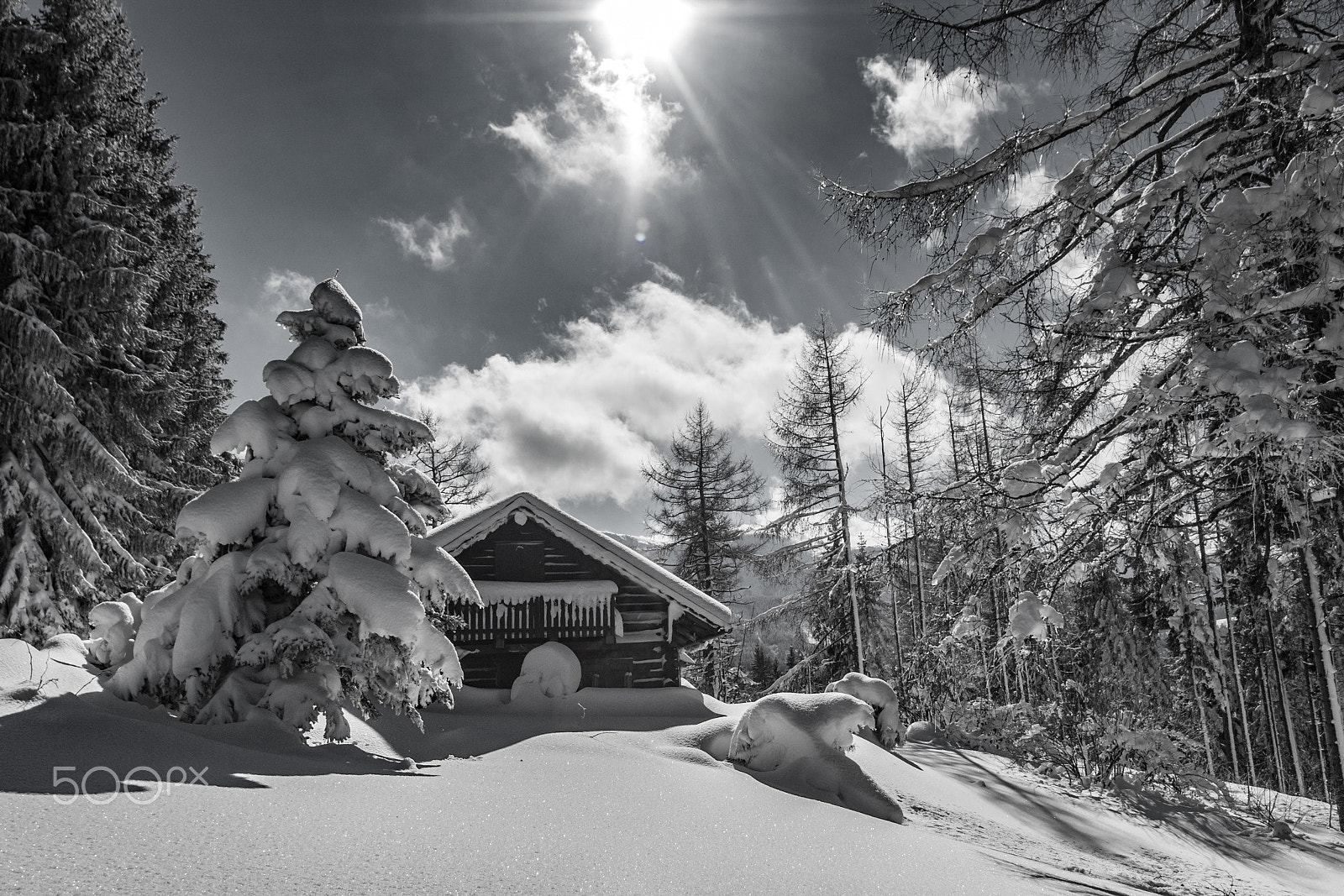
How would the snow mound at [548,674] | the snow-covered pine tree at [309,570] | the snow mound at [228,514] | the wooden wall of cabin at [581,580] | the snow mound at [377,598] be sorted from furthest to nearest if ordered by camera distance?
1. the wooden wall of cabin at [581,580]
2. the snow mound at [548,674]
3. the snow mound at [228,514]
4. the snow mound at [377,598]
5. the snow-covered pine tree at [309,570]

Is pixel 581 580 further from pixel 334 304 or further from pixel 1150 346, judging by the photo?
pixel 1150 346

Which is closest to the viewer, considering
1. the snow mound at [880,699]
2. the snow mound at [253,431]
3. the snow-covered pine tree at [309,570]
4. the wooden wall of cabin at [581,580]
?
the snow-covered pine tree at [309,570]

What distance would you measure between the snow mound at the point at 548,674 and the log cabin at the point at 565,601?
3.94ft

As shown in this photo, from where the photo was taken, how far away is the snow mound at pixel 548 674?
1261cm

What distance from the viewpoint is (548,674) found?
507 inches

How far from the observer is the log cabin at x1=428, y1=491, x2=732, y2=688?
1442 cm

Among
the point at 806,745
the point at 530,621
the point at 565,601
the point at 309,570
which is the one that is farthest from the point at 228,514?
the point at 565,601

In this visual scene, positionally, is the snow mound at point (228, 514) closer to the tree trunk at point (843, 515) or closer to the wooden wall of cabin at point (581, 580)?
the wooden wall of cabin at point (581, 580)

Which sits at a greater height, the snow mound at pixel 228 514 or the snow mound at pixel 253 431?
the snow mound at pixel 253 431

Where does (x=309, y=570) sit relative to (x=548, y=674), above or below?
above

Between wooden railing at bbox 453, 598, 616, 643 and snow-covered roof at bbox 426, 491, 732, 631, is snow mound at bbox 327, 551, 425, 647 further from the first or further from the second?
snow-covered roof at bbox 426, 491, 732, 631

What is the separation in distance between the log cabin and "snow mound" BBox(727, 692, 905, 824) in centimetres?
632

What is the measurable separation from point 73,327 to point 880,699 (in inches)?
743

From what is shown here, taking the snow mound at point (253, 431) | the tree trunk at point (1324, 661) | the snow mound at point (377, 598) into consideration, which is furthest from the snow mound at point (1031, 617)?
the snow mound at point (253, 431)
